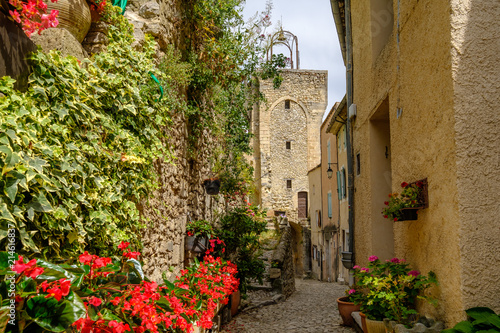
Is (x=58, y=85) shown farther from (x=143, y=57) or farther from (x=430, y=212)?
(x=430, y=212)

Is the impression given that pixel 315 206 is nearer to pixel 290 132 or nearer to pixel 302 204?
pixel 302 204

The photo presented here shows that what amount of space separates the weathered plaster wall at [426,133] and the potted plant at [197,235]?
2380 mm

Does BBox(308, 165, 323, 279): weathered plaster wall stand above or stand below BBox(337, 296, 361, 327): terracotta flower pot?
above

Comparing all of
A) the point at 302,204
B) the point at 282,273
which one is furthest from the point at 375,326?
the point at 302,204

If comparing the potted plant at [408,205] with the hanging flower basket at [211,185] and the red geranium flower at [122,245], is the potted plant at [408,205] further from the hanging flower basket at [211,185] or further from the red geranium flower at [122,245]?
the hanging flower basket at [211,185]

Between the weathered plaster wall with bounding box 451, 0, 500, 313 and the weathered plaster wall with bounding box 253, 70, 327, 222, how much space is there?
26.2m

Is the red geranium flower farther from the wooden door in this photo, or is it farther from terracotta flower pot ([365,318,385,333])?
the wooden door

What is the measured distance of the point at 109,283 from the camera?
260 cm

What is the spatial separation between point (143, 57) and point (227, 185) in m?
4.04

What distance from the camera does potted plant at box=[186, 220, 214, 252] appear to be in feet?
19.6

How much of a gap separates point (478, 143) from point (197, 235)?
3792mm

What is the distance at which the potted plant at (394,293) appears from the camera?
Result: 407 cm

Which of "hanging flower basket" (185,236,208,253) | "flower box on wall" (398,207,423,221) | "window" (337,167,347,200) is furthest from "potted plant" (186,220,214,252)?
"window" (337,167,347,200)

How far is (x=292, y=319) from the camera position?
337 inches
